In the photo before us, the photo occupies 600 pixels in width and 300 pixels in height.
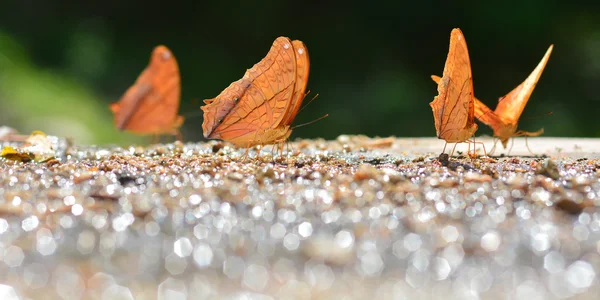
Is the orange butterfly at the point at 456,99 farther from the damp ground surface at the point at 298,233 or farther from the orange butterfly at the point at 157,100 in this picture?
the orange butterfly at the point at 157,100

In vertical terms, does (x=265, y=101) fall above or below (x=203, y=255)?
above

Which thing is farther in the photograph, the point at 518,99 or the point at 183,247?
the point at 518,99

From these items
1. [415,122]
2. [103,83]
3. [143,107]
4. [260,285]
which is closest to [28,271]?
[260,285]

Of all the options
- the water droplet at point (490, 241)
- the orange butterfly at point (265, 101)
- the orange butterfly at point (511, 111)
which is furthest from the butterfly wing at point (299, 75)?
the water droplet at point (490, 241)

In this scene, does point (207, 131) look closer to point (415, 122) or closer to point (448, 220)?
point (448, 220)

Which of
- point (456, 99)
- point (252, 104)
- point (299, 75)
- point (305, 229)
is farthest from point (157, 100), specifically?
point (305, 229)

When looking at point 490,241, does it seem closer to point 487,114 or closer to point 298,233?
point 298,233

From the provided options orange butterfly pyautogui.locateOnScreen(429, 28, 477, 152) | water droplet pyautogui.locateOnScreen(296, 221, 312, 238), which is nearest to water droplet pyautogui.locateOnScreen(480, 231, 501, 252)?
water droplet pyautogui.locateOnScreen(296, 221, 312, 238)
